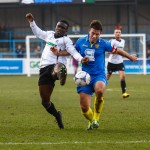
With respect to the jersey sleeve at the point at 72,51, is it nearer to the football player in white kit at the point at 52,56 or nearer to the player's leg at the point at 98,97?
the football player in white kit at the point at 52,56

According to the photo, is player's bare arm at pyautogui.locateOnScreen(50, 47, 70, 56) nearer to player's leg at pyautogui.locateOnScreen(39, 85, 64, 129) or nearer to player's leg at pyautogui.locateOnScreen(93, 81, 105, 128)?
player's leg at pyautogui.locateOnScreen(39, 85, 64, 129)

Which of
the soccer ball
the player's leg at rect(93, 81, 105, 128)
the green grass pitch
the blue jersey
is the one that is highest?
the blue jersey

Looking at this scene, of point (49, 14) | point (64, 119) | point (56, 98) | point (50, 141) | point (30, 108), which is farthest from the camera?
point (49, 14)

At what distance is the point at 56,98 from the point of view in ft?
67.2

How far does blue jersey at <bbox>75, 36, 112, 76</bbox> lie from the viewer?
1161 cm

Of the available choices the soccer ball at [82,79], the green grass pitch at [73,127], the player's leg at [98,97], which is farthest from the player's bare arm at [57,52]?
the green grass pitch at [73,127]

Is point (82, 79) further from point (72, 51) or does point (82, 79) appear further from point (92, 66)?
point (72, 51)

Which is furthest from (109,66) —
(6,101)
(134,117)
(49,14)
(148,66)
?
(49,14)

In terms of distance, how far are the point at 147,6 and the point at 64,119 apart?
39.1 m

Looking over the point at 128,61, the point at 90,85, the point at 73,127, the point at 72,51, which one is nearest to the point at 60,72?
the point at 72,51

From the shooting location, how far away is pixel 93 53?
11.6 meters

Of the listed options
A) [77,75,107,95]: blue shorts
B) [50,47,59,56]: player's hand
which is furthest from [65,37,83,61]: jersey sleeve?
[77,75,107,95]: blue shorts

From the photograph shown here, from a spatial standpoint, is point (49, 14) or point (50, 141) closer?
point (50, 141)

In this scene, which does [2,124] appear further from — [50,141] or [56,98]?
[56,98]
